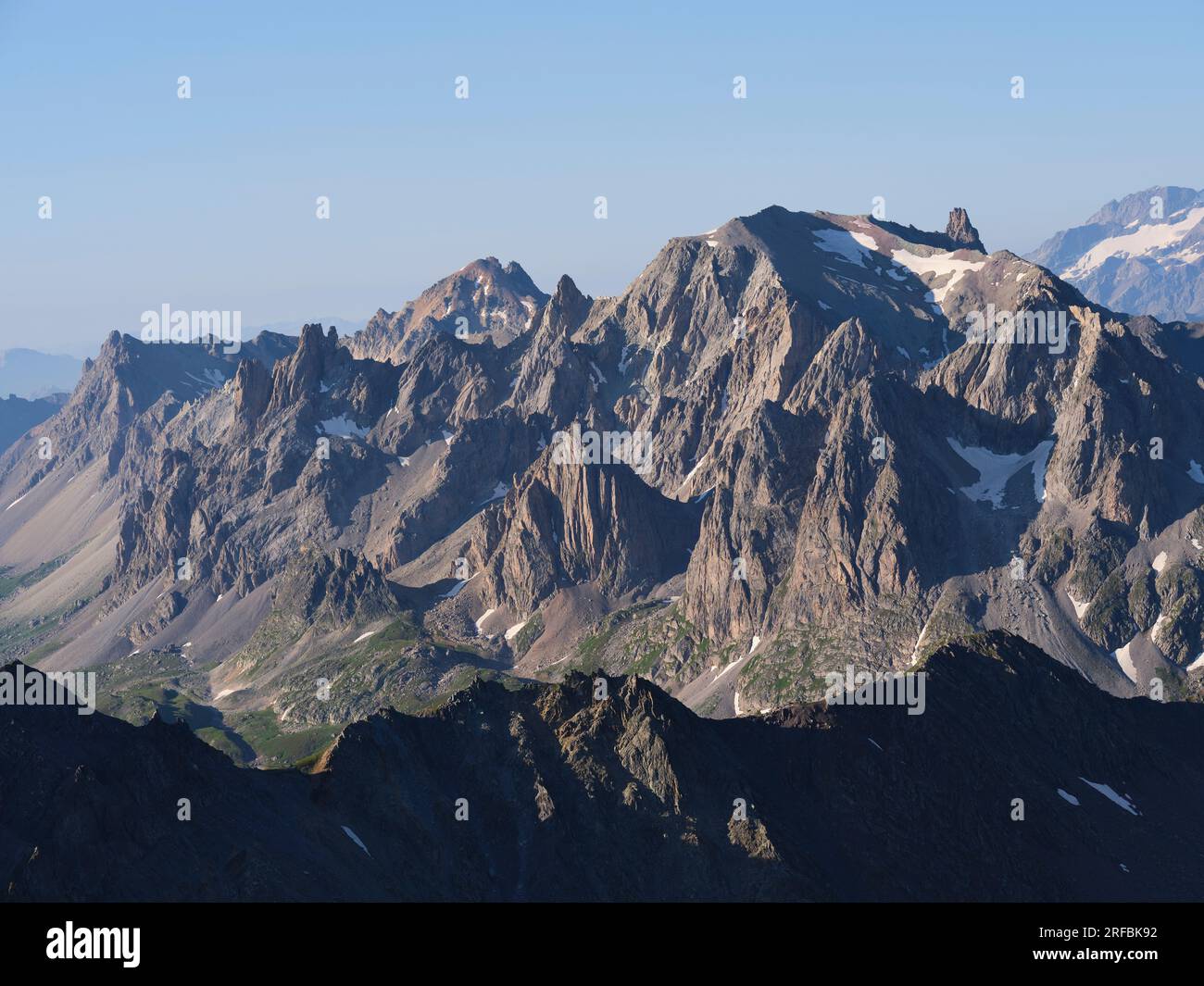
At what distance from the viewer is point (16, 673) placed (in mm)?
180625

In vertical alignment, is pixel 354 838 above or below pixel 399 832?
above

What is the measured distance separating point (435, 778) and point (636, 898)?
26.9 m

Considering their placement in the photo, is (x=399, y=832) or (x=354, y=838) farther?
(x=399, y=832)

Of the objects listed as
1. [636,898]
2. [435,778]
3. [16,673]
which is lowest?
[636,898]

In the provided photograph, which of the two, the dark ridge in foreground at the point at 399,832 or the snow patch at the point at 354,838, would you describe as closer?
the dark ridge in foreground at the point at 399,832

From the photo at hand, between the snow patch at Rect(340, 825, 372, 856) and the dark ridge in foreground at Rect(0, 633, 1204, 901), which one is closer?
the dark ridge in foreground at Rect(0, 633, 1204, 901)
